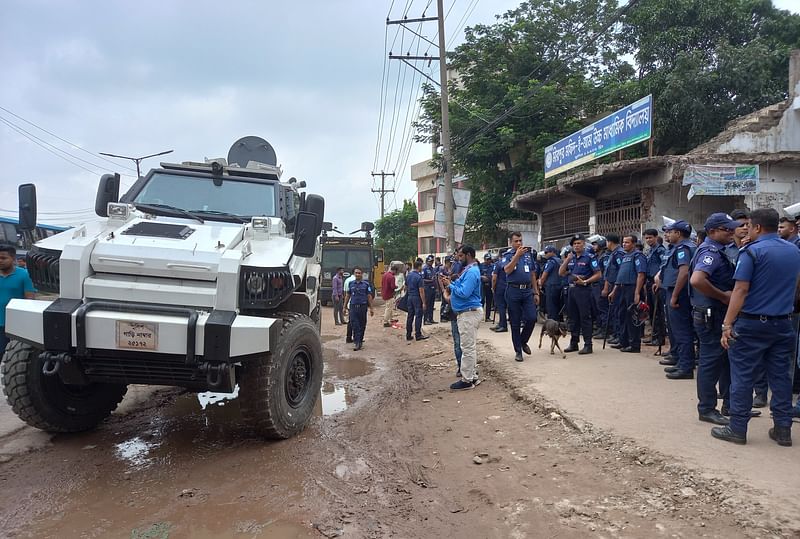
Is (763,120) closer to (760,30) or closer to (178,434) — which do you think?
(760,30)

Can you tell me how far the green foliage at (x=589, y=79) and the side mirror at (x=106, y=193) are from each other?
38.0 feet

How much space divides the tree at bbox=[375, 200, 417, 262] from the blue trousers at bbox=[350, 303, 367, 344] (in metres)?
35.7

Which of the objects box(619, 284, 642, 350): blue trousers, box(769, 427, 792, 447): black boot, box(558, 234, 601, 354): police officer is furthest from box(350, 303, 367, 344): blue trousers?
box(769, 427, 792, 447): black boot

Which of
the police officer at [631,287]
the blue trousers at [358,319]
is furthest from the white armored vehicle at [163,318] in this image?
the blue trousers at [358,319]

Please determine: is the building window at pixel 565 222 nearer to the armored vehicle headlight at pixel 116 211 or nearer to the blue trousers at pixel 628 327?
the blue trousers at pixel 628 327

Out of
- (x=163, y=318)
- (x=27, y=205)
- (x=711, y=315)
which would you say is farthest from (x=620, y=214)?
(x=27, y=205)

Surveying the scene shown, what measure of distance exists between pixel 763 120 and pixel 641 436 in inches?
454

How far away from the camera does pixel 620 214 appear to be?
13328mm

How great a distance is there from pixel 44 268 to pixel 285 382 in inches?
82.0

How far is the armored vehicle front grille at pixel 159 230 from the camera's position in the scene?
4.61 m

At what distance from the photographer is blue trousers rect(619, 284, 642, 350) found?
328 inches

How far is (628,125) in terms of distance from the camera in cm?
1270

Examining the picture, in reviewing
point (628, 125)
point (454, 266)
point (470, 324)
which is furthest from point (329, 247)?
point (470, 324)

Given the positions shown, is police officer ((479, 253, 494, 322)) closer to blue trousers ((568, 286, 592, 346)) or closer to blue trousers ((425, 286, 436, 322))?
blue trousers ((425, 286, 436, 322))
